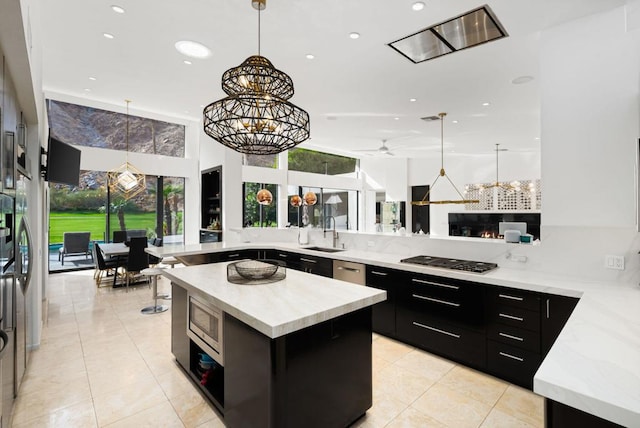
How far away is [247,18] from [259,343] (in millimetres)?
2836

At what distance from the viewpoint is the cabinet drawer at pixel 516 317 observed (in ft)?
8.07

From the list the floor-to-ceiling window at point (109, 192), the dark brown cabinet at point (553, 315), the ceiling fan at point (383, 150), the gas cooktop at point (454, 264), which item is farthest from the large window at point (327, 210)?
the dark brown cabinet at point (553, 315)

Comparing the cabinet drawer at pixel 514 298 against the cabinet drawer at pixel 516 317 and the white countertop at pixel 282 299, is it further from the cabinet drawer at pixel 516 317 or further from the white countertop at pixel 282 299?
the white countertop at pixel 282 299

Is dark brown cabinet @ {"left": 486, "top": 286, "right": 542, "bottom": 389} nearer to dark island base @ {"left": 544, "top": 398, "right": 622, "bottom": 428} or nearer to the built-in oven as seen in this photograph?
dark island base @ {"left": 544, "top": 398, "right": 622, "bottom": 428}

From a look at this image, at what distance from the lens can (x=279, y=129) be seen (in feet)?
7.25

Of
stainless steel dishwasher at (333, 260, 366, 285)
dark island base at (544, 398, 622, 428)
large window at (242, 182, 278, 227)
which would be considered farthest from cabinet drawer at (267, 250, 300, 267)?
dark island base at (544, 398, 622, 428)

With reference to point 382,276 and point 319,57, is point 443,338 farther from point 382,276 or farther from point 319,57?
point 319,57

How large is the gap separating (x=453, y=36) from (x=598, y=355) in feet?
9.93

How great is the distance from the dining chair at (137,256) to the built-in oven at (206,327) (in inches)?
144

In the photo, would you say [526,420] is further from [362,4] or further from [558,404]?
[362,4]

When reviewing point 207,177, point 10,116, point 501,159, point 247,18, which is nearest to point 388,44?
point 247,18

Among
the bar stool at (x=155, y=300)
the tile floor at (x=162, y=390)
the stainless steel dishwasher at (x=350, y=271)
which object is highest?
the stainless steel dishwasher at (x=350, y=271)

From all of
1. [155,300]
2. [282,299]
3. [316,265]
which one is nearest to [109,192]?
[155,300]

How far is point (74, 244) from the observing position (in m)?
7.51
